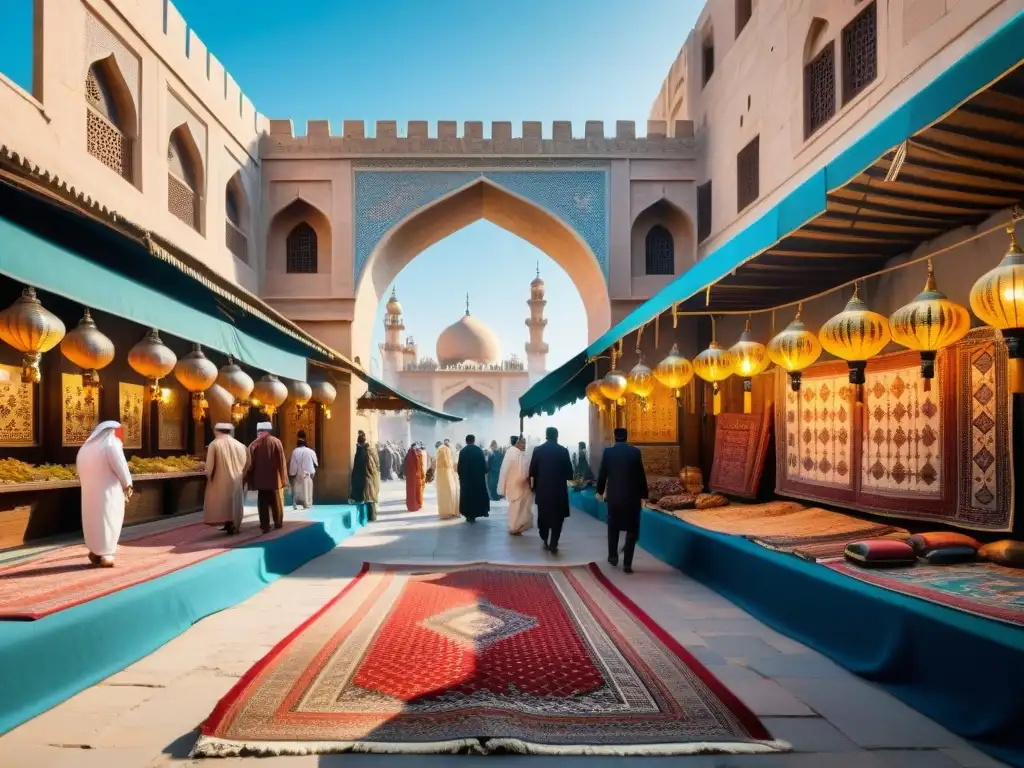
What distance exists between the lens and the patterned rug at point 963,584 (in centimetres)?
321

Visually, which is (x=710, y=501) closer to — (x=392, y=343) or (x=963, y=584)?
(x=963, y=584)

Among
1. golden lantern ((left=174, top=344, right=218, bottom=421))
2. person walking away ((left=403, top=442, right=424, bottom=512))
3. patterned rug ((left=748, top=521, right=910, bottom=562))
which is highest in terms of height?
golden lantern ((left=174, top=344, right=218, bottom=421))

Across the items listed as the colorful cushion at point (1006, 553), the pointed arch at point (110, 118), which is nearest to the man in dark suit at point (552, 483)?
the colorful cushion at point (1006, 553)

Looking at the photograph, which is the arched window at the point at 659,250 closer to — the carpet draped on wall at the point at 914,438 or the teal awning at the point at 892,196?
the teal awning at the point at 892,196

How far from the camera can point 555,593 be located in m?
5.66

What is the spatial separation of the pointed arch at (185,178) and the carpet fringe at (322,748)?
30.1ft

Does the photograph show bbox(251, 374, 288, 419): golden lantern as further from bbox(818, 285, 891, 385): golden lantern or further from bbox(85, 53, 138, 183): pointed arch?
bbox(818, 285, 891, 385): golden lantern

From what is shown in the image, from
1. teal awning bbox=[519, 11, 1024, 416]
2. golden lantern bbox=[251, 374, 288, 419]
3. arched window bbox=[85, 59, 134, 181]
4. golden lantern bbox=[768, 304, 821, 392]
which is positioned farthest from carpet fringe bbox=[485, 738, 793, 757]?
arched window bbox=[85, 59, 134, 181]

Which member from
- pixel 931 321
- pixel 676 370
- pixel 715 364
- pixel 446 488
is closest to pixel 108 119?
pixel 446 488

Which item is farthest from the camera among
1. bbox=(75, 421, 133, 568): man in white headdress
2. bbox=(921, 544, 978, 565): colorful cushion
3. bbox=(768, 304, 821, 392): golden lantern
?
bbox=(768, 304, 821, 392): golden lantern

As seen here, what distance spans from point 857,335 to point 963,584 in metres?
1.60

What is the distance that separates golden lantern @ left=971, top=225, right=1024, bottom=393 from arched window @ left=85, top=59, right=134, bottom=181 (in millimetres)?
8781

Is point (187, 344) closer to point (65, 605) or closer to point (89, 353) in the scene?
point (89, 353)

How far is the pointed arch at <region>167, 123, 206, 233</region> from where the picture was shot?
10.5m
